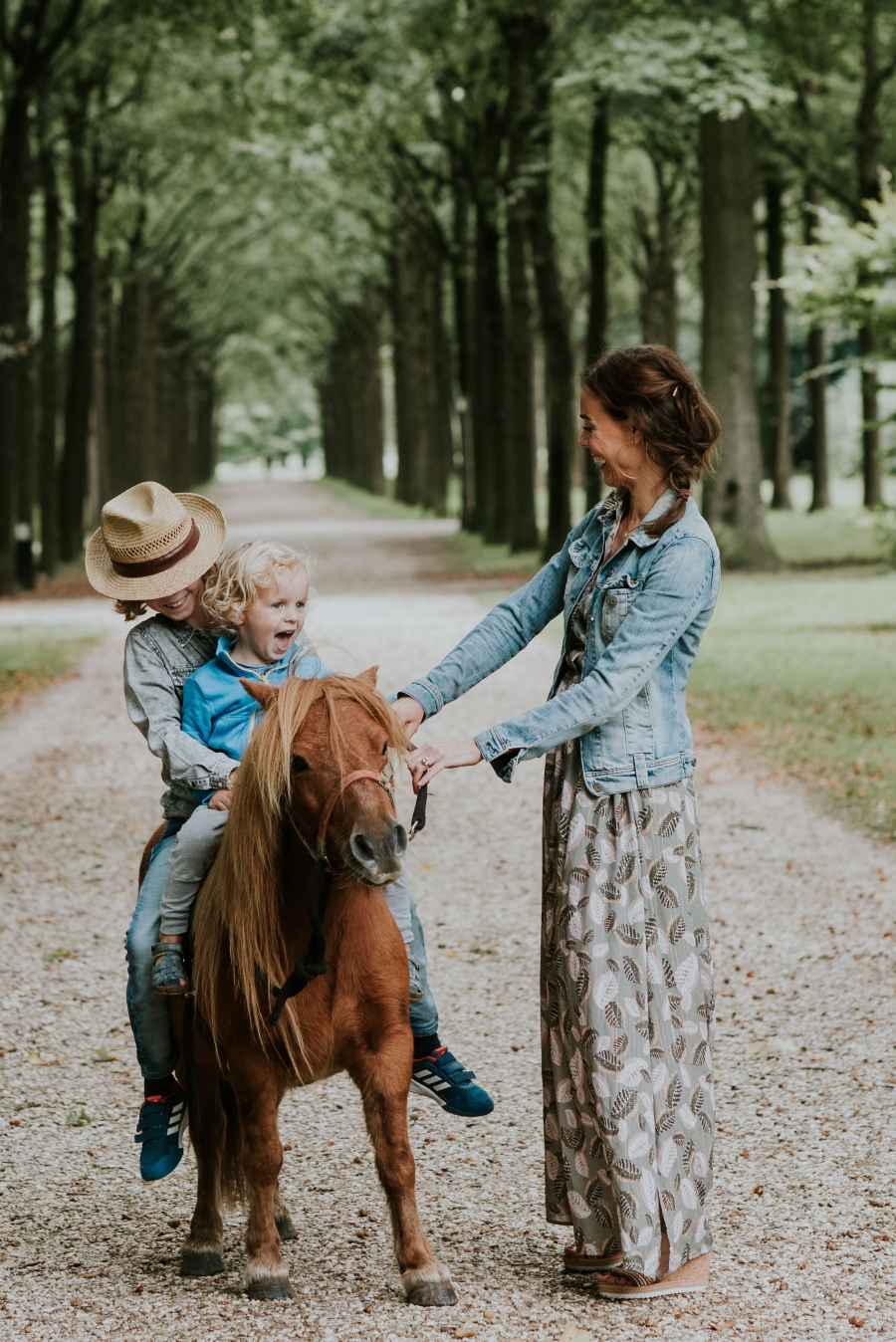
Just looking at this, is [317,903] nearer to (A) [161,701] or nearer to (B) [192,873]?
(B) [192,873]

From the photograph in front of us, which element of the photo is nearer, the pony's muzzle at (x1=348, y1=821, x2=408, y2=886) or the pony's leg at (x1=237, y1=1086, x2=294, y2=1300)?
the pony's muzzle at (x1=348, y1=821, x2=408, y2=886)

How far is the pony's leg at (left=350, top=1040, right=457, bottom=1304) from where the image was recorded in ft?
12.1

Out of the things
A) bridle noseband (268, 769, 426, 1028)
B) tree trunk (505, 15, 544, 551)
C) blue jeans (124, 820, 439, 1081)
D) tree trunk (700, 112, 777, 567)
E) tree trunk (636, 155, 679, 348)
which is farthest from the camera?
tree trunk (636, 155, 679, 348)

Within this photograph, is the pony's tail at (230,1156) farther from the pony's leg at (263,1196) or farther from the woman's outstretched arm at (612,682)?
the woman's outstretched arm at (612,682)

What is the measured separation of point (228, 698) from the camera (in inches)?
155

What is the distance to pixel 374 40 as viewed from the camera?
2430cm

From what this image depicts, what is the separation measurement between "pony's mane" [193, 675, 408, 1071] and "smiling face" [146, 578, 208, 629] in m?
0.67

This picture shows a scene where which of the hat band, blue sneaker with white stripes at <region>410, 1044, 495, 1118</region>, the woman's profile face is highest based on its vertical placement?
the woman's profile face

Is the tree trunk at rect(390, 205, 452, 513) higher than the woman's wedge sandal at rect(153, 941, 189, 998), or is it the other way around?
the tree trunk at rect(390, 205, 452, 513)

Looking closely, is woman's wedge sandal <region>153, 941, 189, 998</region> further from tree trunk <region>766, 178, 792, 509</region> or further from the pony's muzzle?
tree trunk <region>766, 178, 792, 509</region>

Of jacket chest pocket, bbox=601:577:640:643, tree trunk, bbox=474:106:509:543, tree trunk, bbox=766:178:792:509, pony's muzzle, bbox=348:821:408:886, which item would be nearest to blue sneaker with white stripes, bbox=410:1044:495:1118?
pony's muzzle, bbox=348:821:408:886

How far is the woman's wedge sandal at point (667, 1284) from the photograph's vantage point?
382 cm

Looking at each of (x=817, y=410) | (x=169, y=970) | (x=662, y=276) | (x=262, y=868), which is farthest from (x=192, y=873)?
(x=662, y=276)

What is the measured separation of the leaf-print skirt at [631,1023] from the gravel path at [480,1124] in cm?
25
